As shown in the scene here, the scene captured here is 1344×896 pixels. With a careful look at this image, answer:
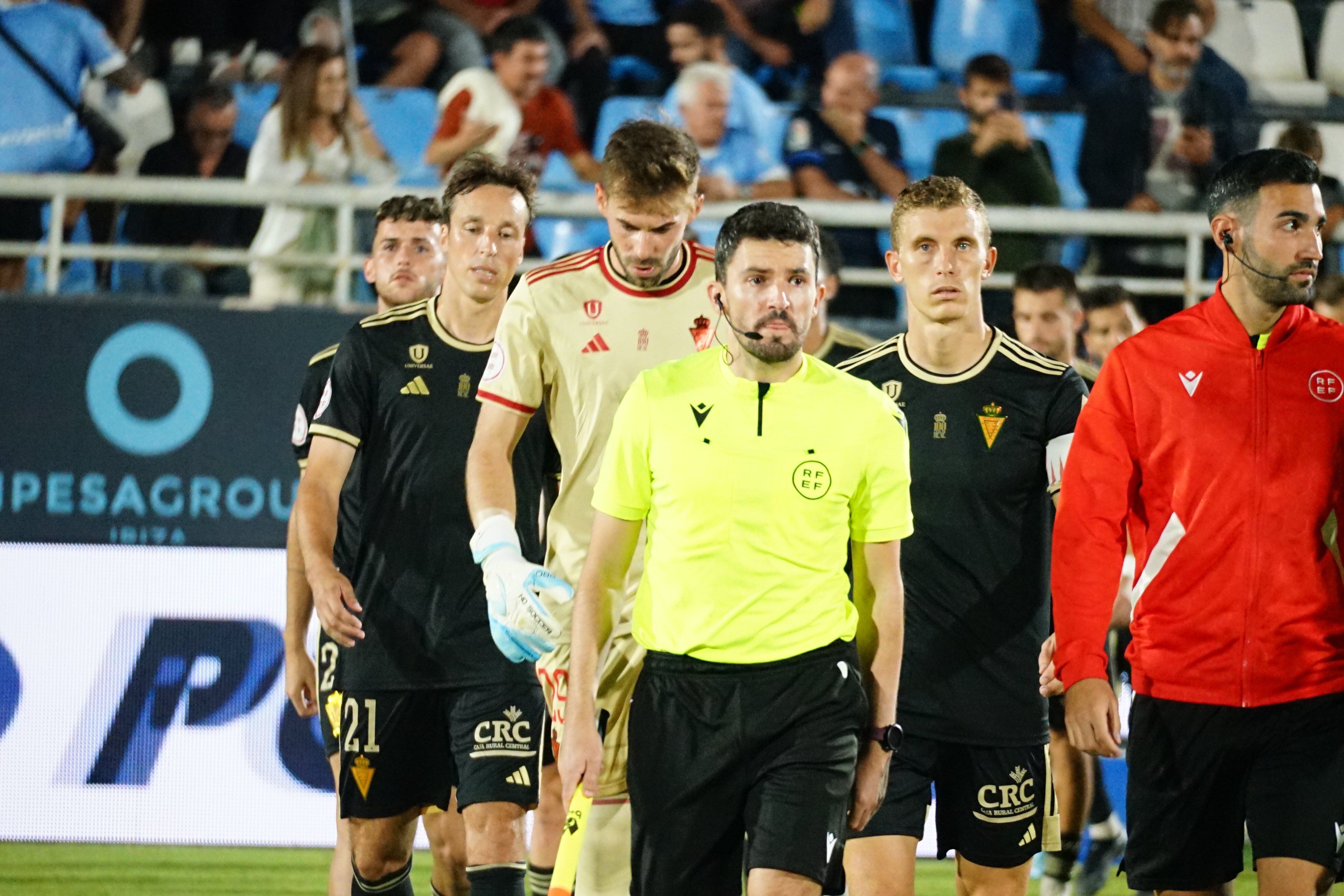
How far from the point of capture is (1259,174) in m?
4.20

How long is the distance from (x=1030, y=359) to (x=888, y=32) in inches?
258

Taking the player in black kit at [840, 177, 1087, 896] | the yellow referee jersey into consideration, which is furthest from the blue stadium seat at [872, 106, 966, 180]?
the yellow referee jersey

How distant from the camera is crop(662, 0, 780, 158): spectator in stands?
33.2 ft

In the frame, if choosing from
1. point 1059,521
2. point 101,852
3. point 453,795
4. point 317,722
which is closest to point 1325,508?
point 1059,521

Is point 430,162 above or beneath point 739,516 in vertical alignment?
above

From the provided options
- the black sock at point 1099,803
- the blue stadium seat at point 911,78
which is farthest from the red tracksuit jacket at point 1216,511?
the blue stadium seat at point 911,78

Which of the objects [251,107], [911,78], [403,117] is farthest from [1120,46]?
[251,107]

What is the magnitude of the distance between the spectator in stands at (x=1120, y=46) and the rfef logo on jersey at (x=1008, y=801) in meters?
6.45

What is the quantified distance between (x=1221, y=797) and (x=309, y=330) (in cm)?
530

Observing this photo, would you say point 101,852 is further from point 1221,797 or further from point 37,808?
point 1221,797

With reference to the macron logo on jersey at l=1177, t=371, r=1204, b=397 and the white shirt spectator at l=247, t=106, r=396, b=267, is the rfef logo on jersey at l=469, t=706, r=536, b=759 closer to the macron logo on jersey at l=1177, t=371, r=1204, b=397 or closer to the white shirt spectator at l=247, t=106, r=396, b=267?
the macron logo on jersey at l=1177, t=371, r=1204, b=397

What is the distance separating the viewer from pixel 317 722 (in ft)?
26.1

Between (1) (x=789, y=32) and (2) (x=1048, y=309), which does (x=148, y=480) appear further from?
(1) (x=789, y=32)

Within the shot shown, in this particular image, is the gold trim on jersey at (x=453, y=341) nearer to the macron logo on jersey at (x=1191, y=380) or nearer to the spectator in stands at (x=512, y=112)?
the macron logo on jersey at (x=1191, y=380)
